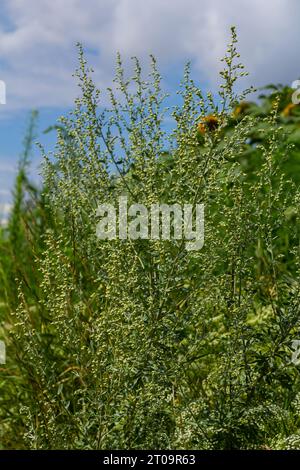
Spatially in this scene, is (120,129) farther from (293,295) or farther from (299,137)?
(299,137)

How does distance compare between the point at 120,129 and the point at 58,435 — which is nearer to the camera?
the point at 58,435

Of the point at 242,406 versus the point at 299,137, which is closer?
the point at 242,406

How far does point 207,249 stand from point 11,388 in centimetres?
171

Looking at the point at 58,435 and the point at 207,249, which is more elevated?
the point at 207,249

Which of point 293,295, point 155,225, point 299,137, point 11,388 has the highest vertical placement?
point 299,137

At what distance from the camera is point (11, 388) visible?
147 inches

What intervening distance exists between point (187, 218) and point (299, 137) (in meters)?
3.04

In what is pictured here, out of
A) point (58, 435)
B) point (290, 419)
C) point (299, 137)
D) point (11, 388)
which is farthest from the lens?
point (299, 137)

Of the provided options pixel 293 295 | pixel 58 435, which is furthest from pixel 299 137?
pixel 58 435

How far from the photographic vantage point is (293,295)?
239cm
